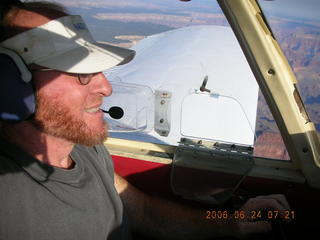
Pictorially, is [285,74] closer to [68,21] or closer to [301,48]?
[301,48]

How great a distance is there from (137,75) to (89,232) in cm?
122

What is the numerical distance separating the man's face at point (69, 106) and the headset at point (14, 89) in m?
0.09

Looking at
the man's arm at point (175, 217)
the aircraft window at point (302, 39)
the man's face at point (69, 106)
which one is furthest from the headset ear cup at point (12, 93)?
the aircraft window at point (302, 39)

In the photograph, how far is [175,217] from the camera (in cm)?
142

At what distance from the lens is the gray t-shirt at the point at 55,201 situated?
2.72 feet

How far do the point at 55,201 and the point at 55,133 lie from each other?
24cm

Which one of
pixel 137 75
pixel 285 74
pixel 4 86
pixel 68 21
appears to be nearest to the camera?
pixel 4 86

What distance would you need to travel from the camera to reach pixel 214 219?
142cm

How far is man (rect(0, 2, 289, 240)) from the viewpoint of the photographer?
851 millimetres

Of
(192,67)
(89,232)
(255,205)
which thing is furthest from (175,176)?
(192,67)

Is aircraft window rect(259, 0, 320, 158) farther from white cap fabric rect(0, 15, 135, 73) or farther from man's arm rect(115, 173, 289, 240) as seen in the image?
white cap fabric rect(0, 15, 135, 73)
